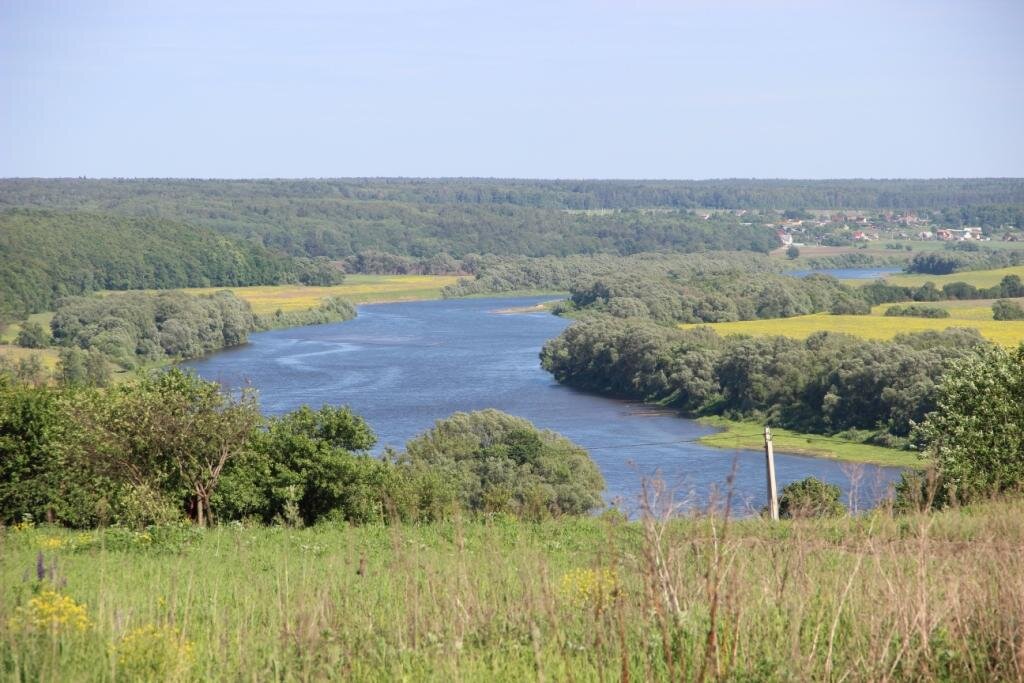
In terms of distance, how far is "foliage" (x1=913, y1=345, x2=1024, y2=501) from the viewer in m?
13.9

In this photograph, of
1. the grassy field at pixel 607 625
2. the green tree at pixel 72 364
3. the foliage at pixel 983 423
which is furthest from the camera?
the green tree at pixel 72 364

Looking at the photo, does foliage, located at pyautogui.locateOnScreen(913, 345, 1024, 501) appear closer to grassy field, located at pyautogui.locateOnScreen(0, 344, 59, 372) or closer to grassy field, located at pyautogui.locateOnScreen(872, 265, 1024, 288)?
grassy field, located at pyautogui.locateOnScreen(0, 344, 59, 372)

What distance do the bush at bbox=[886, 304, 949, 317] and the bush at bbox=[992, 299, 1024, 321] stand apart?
2266mm

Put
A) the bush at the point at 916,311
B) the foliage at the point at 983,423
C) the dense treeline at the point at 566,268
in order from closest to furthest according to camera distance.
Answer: the foliage at the point at 983,423, the bush at the point at 916,311, the dense treeline at the point at 566,268

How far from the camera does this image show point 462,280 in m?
95.2

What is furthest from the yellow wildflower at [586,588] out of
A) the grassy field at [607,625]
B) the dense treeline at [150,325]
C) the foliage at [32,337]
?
the foliage at [32,337]

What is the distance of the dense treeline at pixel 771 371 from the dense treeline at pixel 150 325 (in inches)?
792

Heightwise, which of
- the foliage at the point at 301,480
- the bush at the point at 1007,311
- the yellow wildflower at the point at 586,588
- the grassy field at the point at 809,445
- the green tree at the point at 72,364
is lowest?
the grassy field at the point at 809,445

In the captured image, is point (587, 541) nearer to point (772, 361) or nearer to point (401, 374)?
point (772, 361)

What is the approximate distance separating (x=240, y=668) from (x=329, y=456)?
10187 millimetres

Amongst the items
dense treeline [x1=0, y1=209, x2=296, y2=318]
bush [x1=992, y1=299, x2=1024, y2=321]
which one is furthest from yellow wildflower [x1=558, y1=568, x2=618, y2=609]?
dense treeline [x1=0, y1=209, x2=296, y2=318]

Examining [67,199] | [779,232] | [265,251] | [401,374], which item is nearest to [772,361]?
[401,374]

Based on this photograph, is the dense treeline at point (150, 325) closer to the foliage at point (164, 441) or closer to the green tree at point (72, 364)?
the green tree at point (72, 364)

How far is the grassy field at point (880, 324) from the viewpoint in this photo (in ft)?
155
